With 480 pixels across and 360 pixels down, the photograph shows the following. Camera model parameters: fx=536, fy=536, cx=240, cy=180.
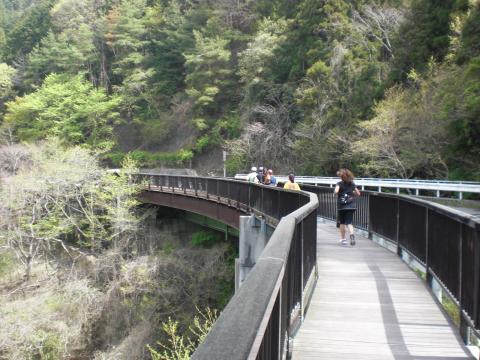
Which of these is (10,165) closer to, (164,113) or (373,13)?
(164,113)

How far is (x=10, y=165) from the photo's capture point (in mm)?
45875

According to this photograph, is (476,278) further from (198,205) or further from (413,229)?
(198,205)

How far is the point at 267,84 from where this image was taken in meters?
47.7

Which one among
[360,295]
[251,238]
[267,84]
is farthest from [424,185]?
[267,84]

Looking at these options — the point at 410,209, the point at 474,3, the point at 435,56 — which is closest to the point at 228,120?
the point at 435,56

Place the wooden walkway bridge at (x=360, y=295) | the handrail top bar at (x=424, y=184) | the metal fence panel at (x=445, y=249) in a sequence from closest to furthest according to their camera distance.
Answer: the wooden walkway bridge at (x=360, y=295) → the metal fence panel at (x=445, y=249) → the handrail top bar at (x=424, y=184)

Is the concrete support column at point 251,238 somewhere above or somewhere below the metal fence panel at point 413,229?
below

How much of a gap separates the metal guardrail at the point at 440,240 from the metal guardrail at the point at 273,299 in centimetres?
168

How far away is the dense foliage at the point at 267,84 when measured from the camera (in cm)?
3008

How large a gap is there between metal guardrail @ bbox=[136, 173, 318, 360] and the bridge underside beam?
8.43 metres

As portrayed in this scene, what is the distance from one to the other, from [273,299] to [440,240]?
502 centimetres

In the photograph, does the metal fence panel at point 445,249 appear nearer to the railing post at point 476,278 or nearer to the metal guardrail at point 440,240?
the metal guardrail at point 440,240

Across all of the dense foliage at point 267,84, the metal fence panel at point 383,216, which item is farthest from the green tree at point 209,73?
the metal fence panel at point 383,216

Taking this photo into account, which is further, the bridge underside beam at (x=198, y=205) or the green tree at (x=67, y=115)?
the green tree at (x=67, y=115)
